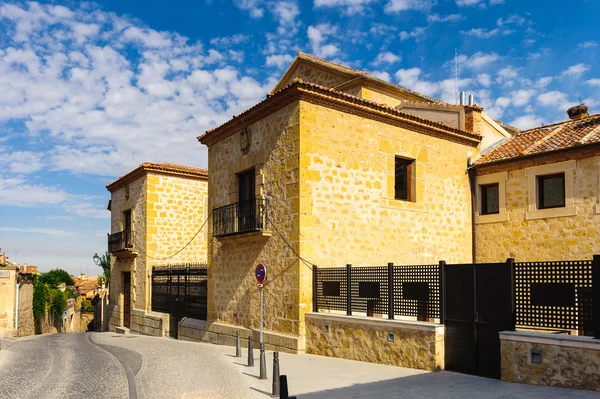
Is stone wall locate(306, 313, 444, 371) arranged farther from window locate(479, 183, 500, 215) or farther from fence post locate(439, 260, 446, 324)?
window locate(479, 183, 500, 215)

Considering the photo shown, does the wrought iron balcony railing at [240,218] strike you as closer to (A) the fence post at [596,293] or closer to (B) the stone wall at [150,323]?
(B) the stone wall at [150,323]

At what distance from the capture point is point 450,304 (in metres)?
9.55

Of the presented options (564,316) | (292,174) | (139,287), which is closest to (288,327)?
(292,174)

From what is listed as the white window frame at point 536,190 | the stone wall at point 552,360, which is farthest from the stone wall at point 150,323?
the stone wall at point 552,360

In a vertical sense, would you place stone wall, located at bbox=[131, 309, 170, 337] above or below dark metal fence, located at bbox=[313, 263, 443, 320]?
below

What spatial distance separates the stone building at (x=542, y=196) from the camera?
13.7m

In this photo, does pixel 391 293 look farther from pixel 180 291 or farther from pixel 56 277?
pixel 56 277

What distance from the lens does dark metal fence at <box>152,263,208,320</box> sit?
59.0 ft

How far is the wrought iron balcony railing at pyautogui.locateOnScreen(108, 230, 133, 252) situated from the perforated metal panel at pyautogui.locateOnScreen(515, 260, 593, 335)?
18.2 metres

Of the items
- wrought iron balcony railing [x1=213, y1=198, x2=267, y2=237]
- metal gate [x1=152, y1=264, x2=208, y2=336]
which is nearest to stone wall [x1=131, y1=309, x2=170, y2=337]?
metal gate [x1=152, y1=264, x2=208, y2=336]

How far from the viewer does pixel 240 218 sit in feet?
48.5

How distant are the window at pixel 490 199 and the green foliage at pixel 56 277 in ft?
175

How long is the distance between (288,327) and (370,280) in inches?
104

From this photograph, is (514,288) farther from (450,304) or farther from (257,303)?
(257,303)
